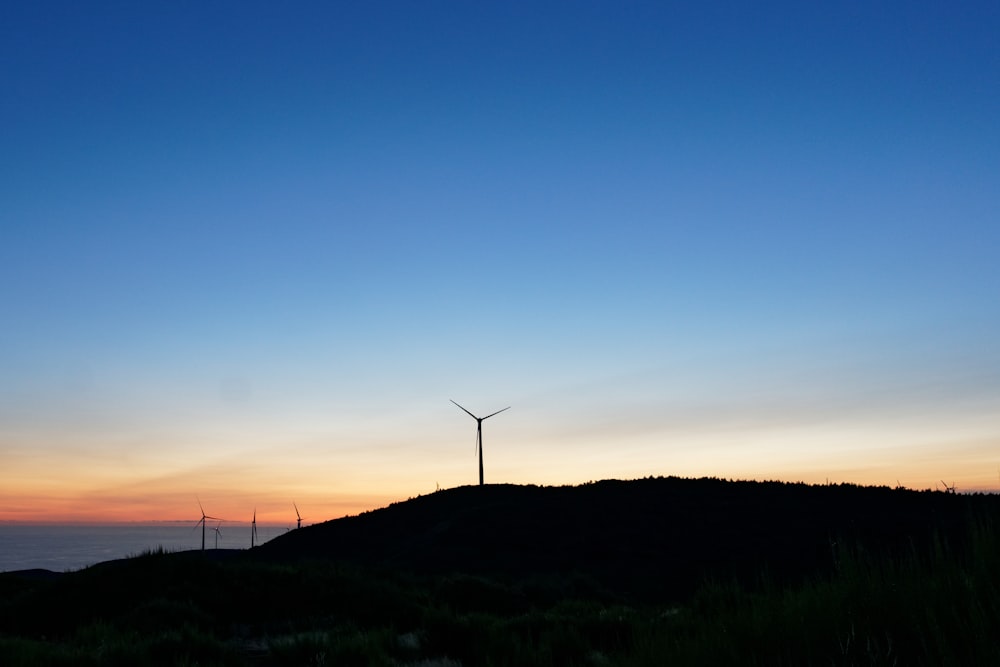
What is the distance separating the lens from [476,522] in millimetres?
57344

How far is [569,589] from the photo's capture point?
34281mm

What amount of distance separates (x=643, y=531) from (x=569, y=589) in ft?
58.2

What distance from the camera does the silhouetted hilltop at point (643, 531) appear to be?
43625mm

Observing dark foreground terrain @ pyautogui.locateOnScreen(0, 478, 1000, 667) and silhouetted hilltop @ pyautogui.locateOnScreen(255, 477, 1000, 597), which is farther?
silhouetted hilltop @ pyautogui.locateOnScreen(255, 477, 1000, 597)

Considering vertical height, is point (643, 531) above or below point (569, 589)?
above

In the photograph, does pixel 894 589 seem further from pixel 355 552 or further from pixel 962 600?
pixel 355 552

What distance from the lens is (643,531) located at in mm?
50938

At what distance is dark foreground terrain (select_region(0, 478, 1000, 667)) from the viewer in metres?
7.06

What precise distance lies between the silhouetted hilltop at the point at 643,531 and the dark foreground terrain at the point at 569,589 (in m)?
0.21

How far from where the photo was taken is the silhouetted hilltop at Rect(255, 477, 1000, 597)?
1718 inches

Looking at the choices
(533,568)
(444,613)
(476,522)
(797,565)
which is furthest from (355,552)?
(444,613)

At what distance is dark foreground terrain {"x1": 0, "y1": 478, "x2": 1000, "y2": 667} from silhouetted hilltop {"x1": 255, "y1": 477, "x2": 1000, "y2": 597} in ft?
0.70

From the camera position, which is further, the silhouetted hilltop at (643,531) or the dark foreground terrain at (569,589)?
the silhouetted hilltop at (643,531)

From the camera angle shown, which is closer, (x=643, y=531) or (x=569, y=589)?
(x=569, y=589)
